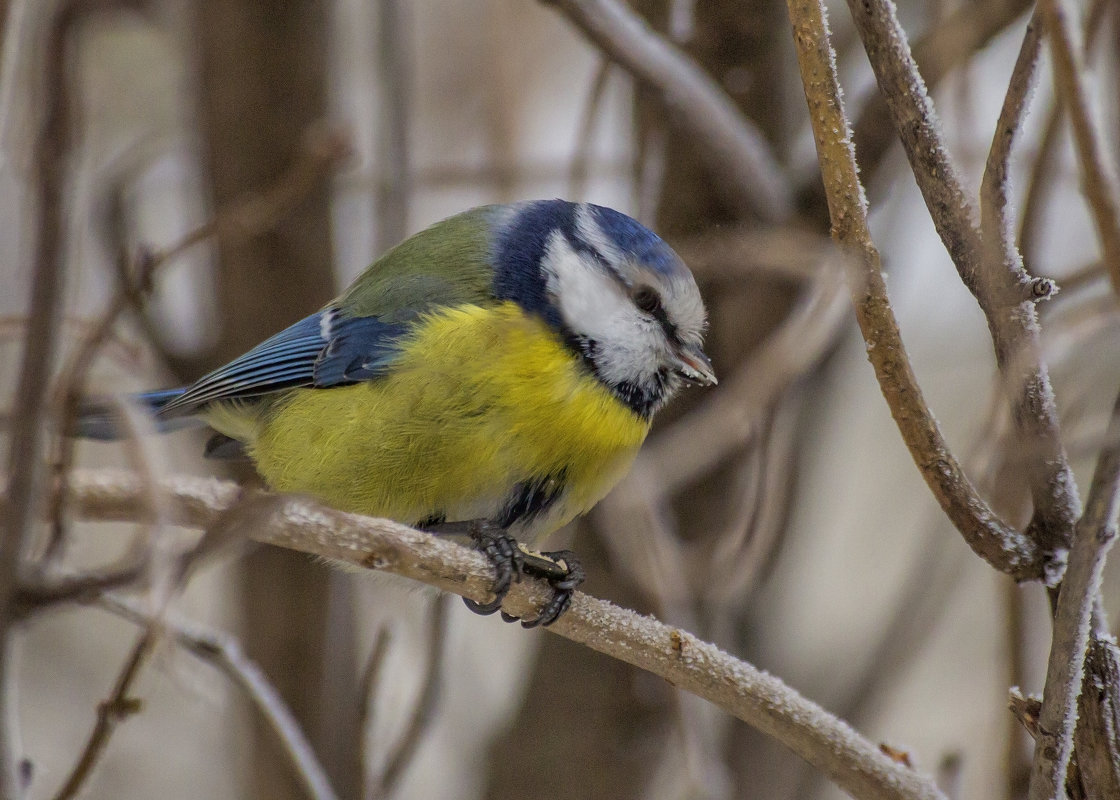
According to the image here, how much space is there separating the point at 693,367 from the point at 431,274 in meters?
0.31

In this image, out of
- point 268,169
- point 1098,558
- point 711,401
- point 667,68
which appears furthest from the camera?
point 268,169

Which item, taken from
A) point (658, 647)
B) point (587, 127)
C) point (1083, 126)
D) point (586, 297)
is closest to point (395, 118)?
point (587, 127)

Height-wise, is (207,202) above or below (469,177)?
below

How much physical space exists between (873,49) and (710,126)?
687mm

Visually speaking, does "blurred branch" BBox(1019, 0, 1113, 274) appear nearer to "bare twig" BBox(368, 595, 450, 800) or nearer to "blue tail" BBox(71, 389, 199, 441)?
"bare twig" BBox(368, 595, 450, 800)

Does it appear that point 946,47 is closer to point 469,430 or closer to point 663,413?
point 663,413

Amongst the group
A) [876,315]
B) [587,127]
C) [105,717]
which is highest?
[587,127]

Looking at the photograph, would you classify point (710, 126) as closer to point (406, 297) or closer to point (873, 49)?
point (406, 297)

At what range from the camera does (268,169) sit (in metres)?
1.71

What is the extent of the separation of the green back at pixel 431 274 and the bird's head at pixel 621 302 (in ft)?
0.10

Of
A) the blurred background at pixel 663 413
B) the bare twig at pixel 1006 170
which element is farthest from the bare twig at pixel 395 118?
the bare twig at pixel 1006 170

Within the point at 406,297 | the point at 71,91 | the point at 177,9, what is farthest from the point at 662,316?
the point at 177,9

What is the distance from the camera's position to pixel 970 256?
65 centimetres

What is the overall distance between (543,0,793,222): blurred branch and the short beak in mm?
320
